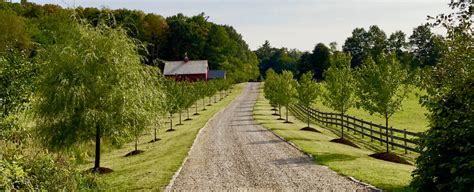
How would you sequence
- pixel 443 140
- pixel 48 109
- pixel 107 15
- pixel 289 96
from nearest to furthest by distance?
pixel 443 140 → pixel 48 109 → pixel 107 15 → pixel 289 96

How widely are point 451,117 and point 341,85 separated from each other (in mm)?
24791

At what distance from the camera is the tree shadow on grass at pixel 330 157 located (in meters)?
21.9

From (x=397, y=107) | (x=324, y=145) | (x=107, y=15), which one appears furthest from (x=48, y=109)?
(x=397, y=107)

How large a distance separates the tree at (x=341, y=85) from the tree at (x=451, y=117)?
2287 cm

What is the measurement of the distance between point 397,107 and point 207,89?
46.4 metres

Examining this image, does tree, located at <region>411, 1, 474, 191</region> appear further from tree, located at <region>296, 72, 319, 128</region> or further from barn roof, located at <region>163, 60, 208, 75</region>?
barn roof, located at <region>163, 60, 208, 75</region>

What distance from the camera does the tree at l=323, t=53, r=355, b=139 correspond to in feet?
108

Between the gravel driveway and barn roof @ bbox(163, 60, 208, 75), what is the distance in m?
83.2

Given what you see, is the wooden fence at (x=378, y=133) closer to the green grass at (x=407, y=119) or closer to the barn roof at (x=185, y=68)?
the green grass at (x=407, y=119)

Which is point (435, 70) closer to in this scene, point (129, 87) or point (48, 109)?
point (129, 87)

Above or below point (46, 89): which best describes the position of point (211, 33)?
above

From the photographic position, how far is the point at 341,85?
33.0 m

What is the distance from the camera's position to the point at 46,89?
1978 centimetres

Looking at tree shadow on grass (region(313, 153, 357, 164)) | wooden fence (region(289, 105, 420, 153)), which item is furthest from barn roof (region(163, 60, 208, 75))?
tree shadow on grass (region(313, 153, 357, 164))
